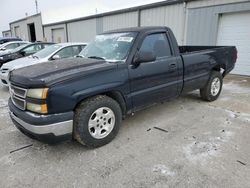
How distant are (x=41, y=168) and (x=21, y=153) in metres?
0.58

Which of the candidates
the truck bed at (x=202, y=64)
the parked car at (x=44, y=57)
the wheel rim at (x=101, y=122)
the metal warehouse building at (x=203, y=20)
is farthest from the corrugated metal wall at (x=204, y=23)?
the wheel rim at (x=101, y=122)

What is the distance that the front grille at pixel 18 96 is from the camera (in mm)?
2701

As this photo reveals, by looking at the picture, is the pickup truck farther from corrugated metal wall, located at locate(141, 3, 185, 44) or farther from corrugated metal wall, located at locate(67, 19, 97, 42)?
corrugated metal wall, located at locate(67, 19, 97, 42)

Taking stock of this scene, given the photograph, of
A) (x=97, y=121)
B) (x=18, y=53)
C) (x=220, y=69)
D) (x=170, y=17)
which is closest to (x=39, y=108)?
(x=97, y=121)

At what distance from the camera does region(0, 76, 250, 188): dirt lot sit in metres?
2.36

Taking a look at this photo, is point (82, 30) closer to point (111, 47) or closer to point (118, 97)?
point (111, 47)

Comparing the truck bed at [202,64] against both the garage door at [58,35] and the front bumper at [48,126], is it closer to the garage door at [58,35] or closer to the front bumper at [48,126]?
the front bumper at [48,126]

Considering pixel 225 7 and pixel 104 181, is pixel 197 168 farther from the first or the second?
pixel 225 7

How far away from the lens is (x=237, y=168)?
253cm

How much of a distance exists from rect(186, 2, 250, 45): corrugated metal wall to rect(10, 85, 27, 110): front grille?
340 inches

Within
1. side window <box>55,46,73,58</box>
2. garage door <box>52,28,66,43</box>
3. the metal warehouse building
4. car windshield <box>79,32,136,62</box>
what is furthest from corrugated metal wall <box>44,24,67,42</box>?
car windshield <box>79,32,136,62</box>

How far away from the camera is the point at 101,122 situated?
300cm

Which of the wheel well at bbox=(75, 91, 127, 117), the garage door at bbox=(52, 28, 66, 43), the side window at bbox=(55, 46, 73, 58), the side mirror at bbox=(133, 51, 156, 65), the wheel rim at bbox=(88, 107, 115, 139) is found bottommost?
the wheel rim at bbox=(88, 107, 115, 139)

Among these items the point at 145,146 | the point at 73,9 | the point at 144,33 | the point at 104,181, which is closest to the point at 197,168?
the point at 145,146
